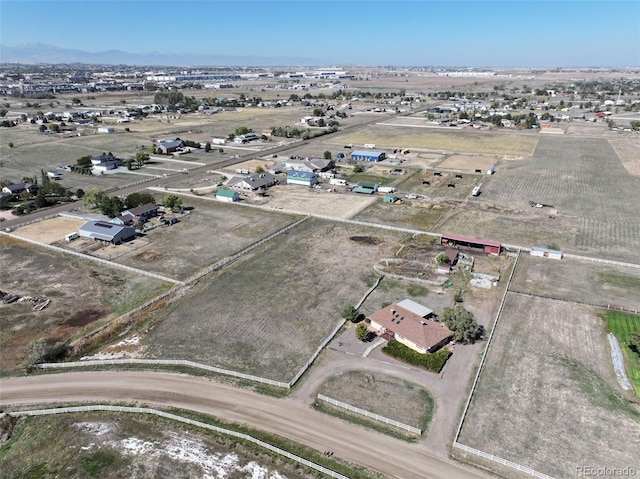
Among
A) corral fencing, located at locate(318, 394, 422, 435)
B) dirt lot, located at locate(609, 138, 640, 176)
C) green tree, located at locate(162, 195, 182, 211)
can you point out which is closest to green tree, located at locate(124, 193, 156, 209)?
green tree, located at locate(162, 195, 182, 211)

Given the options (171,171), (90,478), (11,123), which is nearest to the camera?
(90,478)

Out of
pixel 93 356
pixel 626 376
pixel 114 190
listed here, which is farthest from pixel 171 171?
pixel 626 376

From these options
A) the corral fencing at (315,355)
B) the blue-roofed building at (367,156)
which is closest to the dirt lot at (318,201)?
the blue-roofed building at (367,156)

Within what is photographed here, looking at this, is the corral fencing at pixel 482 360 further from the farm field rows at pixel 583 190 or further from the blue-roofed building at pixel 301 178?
the blue-roofed building at pixel 301 178

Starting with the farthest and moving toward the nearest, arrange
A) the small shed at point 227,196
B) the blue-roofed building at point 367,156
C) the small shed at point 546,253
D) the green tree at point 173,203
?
1. the blue-roofed building at point 367,156
2. the small shed at point 227,196
3. the green tree at point 173,203
4. the small shed at point 546,253

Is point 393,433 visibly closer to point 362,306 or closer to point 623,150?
point 362,306

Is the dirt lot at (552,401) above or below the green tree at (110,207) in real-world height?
below

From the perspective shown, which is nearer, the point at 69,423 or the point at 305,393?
the point at 69,423
